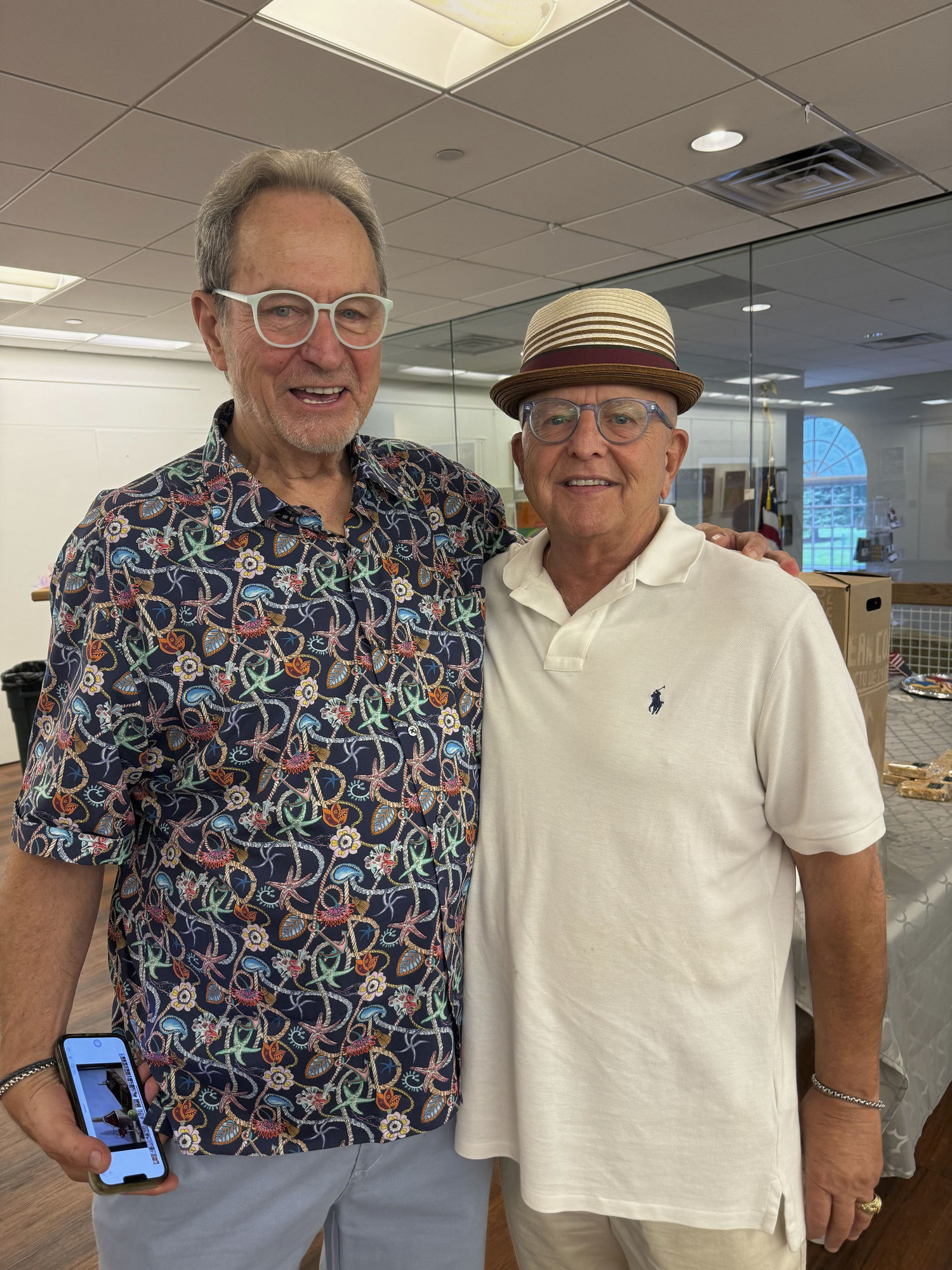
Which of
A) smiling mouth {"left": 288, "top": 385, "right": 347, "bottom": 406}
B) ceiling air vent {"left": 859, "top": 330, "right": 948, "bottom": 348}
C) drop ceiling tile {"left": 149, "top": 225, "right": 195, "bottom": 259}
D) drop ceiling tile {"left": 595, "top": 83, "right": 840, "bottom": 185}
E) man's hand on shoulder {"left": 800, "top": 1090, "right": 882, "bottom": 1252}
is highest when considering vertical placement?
drop ceiling tile {"left": 149, "top": 225, "right": 195, "bottom": 259}

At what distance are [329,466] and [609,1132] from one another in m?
0.94

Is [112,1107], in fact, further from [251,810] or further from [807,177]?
[807,177]

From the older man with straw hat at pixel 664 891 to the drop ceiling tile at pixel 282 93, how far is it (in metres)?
2.15

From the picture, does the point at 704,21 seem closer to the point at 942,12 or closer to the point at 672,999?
the point at 942,12

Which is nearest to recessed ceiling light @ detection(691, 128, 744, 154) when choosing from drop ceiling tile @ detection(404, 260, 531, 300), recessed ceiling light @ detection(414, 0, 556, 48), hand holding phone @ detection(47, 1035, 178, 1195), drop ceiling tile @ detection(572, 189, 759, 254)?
drop ceiling tile @ detection(572, 189, 759, 254)

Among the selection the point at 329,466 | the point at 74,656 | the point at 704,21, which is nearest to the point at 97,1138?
Result: the point at 74,656

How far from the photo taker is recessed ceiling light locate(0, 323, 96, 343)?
6570 millimetres

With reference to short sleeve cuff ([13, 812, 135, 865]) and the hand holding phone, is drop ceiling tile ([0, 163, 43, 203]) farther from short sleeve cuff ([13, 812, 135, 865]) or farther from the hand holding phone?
the hand holding phone

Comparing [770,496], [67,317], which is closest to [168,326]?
[67,317]

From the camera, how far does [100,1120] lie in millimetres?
1119

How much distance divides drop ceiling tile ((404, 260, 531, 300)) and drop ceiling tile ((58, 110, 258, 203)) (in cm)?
176

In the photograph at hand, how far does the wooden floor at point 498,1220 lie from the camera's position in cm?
195

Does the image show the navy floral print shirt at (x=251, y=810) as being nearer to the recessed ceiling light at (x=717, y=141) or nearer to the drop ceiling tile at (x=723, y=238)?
the recessed ceiling light at (x=717, y=141)

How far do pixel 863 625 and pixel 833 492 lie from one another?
398 centimetres
